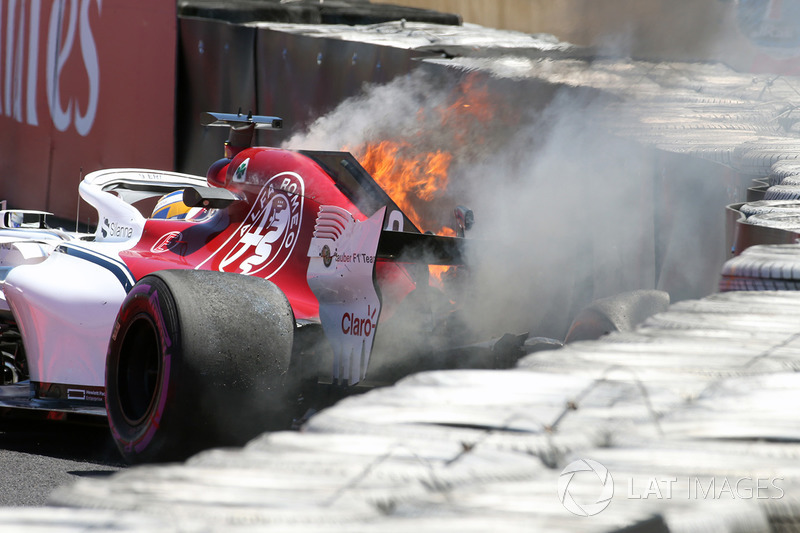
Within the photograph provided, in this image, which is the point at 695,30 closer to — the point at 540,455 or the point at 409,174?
the point at 409,174

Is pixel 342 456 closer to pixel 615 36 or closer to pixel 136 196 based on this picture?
pixel 136 196

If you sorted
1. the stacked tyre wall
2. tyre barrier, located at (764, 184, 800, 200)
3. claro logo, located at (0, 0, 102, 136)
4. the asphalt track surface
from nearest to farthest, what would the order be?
the stacked tyre wall
tyre barrier, located at (764, 184, 800, 200)
the asphalt track surface
claro logo, located at (0, 0, 102, 136)

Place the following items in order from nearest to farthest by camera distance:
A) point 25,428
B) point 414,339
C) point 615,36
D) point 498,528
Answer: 1. point 498,528
2. point 414,339
3. point 25,428
4. point 615,36

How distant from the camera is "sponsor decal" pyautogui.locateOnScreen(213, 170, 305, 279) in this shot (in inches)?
167

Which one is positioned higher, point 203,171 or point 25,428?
point 203,171

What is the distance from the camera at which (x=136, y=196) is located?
616cm

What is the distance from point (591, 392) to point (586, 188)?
11.8ft

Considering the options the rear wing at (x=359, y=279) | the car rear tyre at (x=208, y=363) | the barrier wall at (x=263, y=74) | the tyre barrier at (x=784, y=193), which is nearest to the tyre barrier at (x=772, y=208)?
the tyre barrier at (x=784, y=193)

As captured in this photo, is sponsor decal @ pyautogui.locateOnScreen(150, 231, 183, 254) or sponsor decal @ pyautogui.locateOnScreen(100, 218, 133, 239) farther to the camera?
sponsor decal @ pyautogui.locateOnScreen(100, 218, 133, 239)

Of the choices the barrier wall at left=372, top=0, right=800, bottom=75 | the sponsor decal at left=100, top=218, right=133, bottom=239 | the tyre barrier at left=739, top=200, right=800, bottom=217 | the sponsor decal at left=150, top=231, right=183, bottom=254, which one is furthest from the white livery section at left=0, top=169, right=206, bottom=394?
the barrier wall at left=372, top=0, right=800, bottom=75

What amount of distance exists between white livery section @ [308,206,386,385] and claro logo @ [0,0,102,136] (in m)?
9.06

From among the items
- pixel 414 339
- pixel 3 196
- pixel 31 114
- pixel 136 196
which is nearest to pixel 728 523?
pixel 414 339

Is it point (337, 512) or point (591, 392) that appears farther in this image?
point (591, 392)

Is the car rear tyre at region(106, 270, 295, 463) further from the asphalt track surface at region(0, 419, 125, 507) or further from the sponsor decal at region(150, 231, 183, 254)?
the sponsor decal at region(150, 231, 183, 254)
